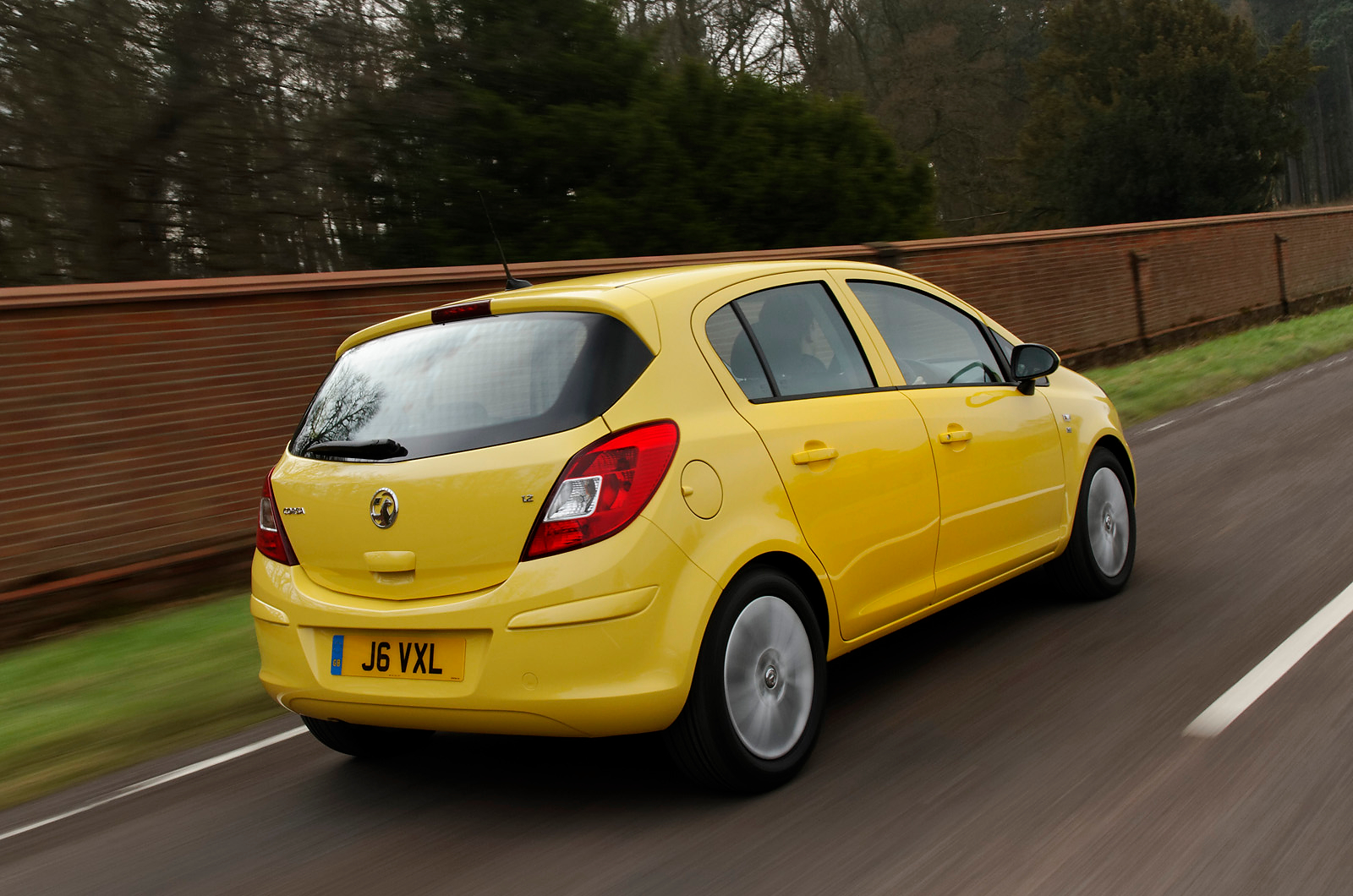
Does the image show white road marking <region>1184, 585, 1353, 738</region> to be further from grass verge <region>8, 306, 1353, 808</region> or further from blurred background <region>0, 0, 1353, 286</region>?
blurred background <region>0, 0, 1353, 286</region>

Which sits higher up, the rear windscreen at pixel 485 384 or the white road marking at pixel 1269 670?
the rear windscreen at pixel 485 384

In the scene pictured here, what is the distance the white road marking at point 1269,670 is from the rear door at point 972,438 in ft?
3.34

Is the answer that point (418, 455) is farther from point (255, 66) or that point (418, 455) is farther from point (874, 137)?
point (874, 137)

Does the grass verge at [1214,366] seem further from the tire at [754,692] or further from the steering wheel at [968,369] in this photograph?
the tire at [754,692]

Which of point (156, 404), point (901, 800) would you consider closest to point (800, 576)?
point (901, 800)

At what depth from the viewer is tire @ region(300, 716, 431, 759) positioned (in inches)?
179

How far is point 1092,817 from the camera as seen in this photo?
140 inches

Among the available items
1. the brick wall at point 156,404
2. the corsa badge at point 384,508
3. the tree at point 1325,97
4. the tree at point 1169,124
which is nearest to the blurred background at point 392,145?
the brick wall at point 156,404

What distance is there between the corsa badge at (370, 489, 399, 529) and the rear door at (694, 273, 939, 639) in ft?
3.61

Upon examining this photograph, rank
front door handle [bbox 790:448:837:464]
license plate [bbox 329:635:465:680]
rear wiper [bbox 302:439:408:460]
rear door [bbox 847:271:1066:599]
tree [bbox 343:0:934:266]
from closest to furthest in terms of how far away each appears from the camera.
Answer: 1. license plate [bbox 329:635:465:680]
2. rear wiper [bbox 302:439:408:460]
3. front door handle [bbox 790:448:837:464]
4. rear door [bbox 847:271:1066:599]
5. tree [bbox 343:0:934:266]

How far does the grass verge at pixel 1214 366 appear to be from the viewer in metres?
14.4

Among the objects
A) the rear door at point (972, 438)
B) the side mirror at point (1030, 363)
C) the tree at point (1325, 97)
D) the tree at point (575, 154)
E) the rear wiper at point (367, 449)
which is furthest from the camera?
the tree at point (1325, 97)

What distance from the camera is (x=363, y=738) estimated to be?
461cm

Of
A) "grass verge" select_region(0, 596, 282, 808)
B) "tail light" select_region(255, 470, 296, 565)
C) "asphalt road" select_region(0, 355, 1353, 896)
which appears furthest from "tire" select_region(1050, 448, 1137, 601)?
"grass verge" select_region(0, 596, 282, 808)
